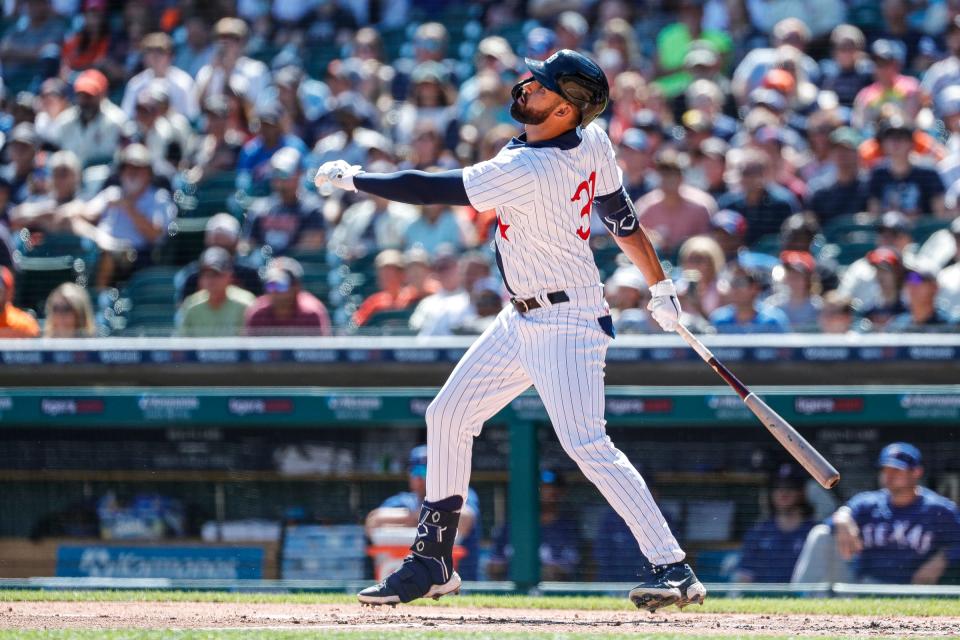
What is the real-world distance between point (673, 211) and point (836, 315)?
155 centimetres

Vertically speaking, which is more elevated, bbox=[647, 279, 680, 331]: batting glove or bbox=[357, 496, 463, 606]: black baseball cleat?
bbox=[647, 279, 680, 331]: batting glove

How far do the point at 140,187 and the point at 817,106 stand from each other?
427 cm

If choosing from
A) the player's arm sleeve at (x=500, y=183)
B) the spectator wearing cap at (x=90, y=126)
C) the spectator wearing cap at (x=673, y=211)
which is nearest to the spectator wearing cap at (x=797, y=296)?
the spectator wearing cap at (x=673, y=211)

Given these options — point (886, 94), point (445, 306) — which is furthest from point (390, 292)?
point (886, 94)

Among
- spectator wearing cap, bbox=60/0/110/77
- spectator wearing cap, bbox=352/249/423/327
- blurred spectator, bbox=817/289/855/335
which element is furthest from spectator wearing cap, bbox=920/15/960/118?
spectator wearing cap, bbox=60/0/110/77

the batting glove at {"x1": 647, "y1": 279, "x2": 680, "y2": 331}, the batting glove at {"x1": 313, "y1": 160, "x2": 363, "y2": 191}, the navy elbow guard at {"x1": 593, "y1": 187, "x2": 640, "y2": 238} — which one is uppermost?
the batting glove at {"x1": 313, "y1": 160, "x2": 363, "y2": 191}

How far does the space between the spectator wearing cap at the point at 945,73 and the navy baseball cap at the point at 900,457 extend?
378cm

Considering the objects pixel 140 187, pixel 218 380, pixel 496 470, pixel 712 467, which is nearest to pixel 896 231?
pixel 712 467

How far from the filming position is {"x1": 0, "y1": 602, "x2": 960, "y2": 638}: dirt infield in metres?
4.36

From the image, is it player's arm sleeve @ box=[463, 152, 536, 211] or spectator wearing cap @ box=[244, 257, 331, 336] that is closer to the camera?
player's arm sleeve @ box=[463, 152, 536, 211]

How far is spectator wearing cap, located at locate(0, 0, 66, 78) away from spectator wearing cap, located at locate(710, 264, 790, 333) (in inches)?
288

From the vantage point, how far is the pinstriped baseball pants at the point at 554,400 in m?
4.31

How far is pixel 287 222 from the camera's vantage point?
9078mm

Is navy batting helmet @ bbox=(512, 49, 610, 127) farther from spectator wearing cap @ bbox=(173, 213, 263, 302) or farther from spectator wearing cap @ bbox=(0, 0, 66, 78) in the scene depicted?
spectator wearing cap @ bbox=(0, 0, 66, 78)
